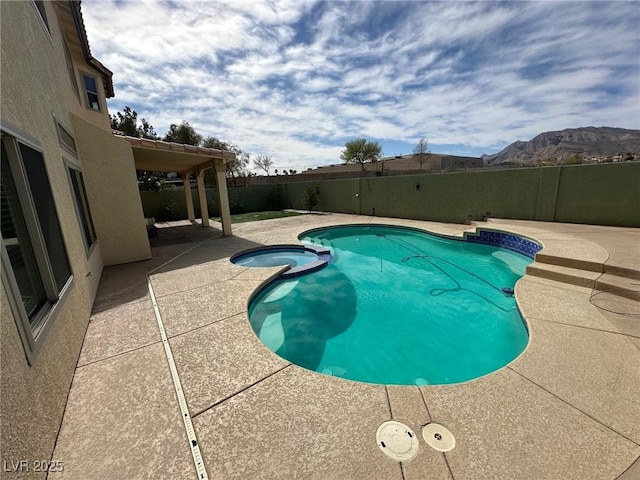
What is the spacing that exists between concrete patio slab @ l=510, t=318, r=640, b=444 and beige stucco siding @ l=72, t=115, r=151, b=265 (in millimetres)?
8159

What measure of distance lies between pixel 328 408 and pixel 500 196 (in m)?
10.7

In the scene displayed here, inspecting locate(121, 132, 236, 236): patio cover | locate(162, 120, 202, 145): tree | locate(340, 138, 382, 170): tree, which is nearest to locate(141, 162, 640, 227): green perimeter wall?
locate(121, 132, 236, 236): patio cover

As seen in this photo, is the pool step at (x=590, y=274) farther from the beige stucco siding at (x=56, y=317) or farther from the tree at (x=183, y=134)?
the tree at (x=183, y=134)

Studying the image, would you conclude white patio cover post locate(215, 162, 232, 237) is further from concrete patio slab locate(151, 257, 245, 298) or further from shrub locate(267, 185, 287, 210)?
shrub locate(267, 185, 287, 210)

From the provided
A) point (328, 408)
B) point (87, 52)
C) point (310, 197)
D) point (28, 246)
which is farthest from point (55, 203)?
point (310, 197)

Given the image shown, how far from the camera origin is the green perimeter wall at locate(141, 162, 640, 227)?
7449mm

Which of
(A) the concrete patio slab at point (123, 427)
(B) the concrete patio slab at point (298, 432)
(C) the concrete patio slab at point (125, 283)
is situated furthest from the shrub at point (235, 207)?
(B) the concrete patio slab at point (298, 432)

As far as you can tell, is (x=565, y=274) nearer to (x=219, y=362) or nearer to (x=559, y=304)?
(x=559, y=304)

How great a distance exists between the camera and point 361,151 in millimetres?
38719

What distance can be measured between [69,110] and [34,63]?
311 centimetres

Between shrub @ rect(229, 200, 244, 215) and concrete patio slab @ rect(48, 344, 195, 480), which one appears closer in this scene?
concrete patio slab @ rect(48, 344, 195, 480)

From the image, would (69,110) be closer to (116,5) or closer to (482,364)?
(116,5)

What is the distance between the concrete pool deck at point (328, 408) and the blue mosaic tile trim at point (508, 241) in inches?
128

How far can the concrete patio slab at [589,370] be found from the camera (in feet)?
6.49
